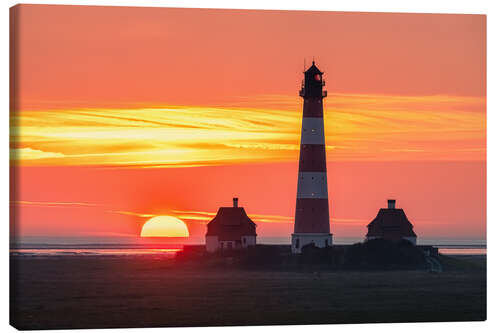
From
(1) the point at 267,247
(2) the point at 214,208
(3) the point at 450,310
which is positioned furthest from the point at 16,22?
(1) the point at 267,247

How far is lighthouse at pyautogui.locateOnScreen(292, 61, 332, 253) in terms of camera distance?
1656 inches

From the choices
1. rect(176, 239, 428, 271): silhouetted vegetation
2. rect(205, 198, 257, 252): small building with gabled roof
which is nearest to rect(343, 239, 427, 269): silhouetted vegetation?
rect(176, 239, 428, 271): silhouetted vegetation

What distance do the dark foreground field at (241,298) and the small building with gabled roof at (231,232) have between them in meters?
3.39

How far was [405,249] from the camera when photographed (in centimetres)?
4578

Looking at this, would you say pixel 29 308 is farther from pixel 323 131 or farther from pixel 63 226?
pixel 323 131

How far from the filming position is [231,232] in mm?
47375

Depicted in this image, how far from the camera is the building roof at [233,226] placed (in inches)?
1827

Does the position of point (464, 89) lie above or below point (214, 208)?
above

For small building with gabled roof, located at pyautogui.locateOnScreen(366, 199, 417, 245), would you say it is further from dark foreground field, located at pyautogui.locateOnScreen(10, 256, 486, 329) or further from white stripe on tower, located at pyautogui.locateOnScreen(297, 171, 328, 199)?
white stripe on tower, located at pyautogui.locateOnScreen(297, 171, 328, 199)

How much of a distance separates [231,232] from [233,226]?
1.11 ft

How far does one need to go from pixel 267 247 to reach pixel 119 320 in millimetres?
Result: 15560

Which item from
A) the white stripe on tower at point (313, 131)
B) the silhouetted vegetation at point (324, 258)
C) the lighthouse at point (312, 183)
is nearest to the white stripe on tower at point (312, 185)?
the lighthouse at point (312, 183)

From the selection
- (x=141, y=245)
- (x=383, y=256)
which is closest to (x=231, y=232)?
(x=383, y=256)

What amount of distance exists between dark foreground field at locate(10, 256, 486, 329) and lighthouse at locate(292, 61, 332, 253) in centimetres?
176
